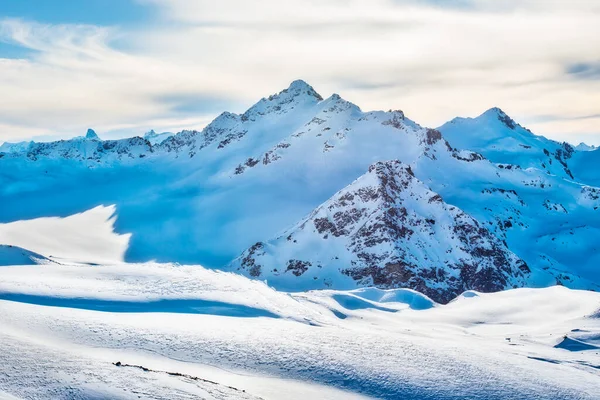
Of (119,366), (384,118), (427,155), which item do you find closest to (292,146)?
(384,118)

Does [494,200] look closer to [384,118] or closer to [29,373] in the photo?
[384,118]

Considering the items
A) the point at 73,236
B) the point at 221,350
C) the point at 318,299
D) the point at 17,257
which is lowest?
the point at 221,350

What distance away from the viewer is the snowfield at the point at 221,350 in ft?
71.6

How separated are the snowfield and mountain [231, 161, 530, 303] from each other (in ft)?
162

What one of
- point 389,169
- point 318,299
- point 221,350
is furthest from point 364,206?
point 221,350

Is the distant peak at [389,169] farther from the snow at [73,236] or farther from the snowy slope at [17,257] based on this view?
the snowy slope at [17,257]

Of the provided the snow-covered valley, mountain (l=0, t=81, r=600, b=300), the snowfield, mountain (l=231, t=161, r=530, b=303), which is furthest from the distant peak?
the snowfield

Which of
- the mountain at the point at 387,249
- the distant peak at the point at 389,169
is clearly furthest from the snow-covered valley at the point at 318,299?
the distant peak at the point at 389,169

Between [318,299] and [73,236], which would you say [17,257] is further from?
[73,236]

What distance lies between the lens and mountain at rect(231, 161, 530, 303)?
94.0m

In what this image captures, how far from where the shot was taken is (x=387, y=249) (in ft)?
319

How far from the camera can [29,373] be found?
20734 mm

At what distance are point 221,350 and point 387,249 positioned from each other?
234 ft

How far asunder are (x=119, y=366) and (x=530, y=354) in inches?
926
